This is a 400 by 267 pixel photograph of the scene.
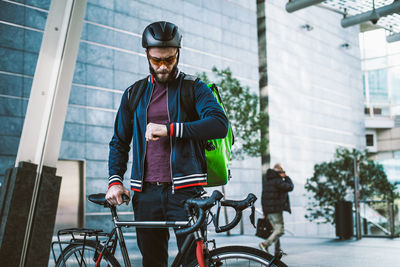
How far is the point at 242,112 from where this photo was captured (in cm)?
1295

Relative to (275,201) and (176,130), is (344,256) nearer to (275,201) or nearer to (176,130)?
(275,201)

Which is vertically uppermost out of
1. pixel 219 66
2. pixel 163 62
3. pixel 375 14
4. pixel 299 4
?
pixel 299 4

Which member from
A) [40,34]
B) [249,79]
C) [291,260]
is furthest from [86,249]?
[249,79]

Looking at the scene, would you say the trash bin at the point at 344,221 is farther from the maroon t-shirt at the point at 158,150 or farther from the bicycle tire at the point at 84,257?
the maroon t-shirt at the point at 158,150

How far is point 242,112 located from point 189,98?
1101 cm

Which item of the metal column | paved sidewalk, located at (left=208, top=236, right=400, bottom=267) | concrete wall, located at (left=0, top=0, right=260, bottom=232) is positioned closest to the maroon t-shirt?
the metal column

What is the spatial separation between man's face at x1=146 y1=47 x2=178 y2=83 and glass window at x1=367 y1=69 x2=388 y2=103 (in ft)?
92.9

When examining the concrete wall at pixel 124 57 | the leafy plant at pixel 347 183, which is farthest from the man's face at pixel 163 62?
the leafy plant at pixel 347 183

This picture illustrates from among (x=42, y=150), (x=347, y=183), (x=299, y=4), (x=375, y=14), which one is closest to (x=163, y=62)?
(x=42, y=150)

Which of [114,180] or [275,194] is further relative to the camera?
[275,194]

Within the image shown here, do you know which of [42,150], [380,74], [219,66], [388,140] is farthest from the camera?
[388,140]

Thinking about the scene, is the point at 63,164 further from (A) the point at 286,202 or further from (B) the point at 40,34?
(B) the point at 40,34

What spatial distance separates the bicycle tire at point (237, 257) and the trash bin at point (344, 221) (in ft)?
31.6

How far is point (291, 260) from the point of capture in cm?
666
